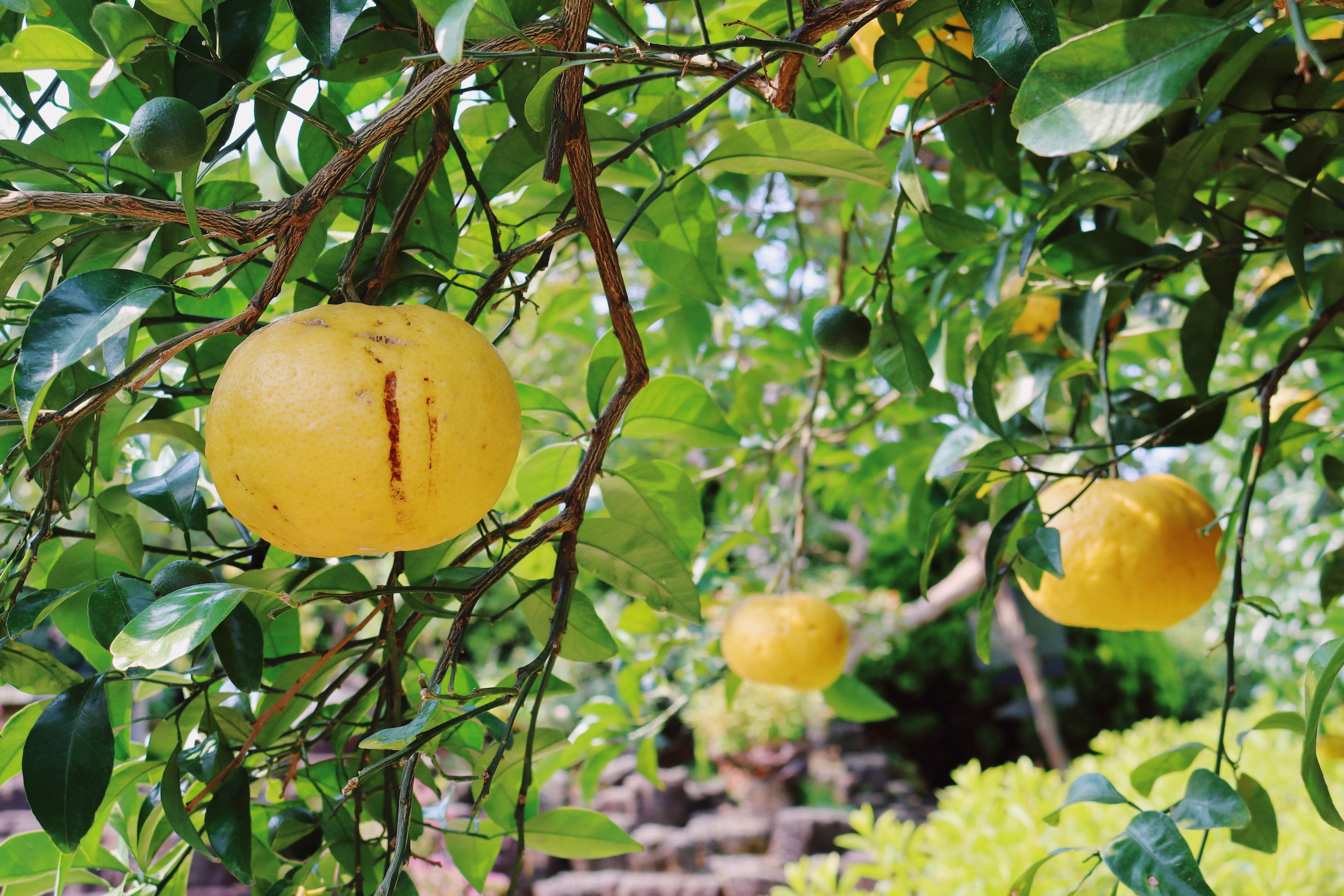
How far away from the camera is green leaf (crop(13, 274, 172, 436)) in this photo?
0.28 metres

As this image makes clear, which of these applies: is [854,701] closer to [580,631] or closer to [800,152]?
[580,631]

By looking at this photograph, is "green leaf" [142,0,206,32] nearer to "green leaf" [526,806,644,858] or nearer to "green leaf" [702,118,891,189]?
"green leaf" [702,118,891,189]

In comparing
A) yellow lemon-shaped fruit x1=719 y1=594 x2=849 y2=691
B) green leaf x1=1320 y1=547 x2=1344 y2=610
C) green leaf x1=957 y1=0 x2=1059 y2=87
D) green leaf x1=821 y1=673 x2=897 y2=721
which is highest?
green leaf x1=957 y1=0 x2=1059 y2=87

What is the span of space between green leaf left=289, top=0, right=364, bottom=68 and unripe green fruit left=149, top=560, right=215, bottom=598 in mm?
226

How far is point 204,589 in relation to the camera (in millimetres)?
305

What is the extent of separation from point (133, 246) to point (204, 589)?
204mm

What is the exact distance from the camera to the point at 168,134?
11.5 inches

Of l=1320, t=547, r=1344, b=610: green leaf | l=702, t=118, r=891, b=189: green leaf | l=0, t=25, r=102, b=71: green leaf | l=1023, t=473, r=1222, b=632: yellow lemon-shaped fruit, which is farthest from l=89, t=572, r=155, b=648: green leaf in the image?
l=1320, t=547, r=1344, b=610: green leaf

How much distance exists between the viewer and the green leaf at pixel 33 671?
1.30ft

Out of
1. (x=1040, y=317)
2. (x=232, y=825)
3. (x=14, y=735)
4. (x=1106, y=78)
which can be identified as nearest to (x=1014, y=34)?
(x=1106, y=78)

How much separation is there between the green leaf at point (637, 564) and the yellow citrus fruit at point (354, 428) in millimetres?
178

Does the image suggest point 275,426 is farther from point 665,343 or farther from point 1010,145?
point 665,343

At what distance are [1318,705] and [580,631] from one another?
350 millimetres

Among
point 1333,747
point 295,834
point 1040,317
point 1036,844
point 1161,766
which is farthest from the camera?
point 1333,747
